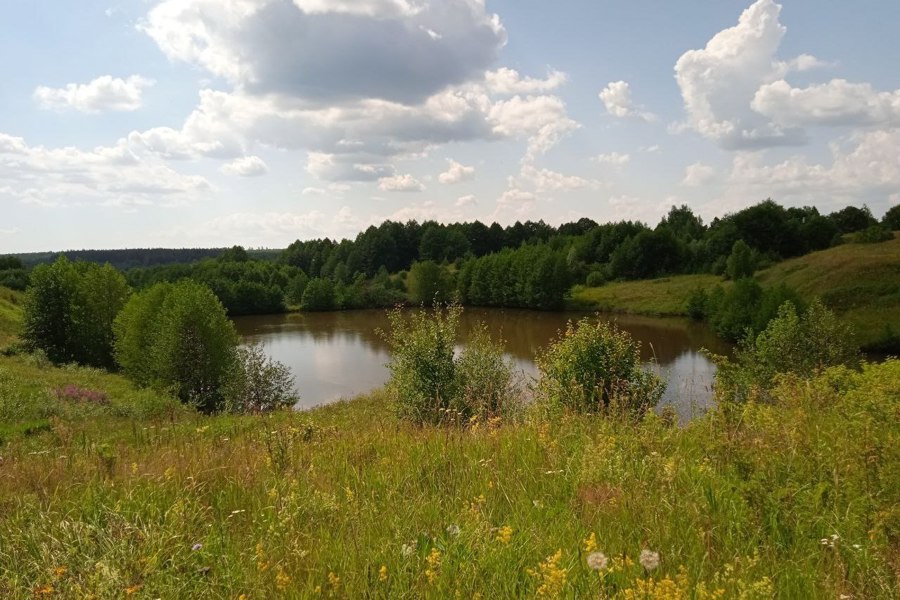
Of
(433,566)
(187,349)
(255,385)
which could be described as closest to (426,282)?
(255,385)

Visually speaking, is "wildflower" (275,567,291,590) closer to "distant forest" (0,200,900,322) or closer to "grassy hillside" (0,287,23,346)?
"grassy hillside" (0,287,23,346)

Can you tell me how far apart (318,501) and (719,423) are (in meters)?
3.56

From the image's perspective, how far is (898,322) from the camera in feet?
150

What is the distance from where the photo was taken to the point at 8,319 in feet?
159

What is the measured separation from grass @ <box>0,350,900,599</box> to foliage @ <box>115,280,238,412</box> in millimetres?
28098

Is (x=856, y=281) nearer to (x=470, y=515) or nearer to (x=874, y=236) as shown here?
(x=874, y=236)

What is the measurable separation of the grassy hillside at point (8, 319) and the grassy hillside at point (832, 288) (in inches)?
2750

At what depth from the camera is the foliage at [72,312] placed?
40594 mm

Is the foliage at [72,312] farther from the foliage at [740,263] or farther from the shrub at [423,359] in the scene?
the foliage at [740,263]

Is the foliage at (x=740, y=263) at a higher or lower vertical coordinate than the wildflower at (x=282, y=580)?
higher

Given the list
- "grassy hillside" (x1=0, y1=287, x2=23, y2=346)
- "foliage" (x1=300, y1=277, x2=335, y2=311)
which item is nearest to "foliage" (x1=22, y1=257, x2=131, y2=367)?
"grassy hillside" (x1=0, y1=287, x2=23, y2=346)

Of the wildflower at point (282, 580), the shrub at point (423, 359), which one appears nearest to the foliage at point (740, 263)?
the shrub at point (423, 359)

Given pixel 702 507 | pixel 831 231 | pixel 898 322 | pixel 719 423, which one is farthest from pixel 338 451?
pixel 831 231

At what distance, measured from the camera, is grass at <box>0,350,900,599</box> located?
2.67 m
